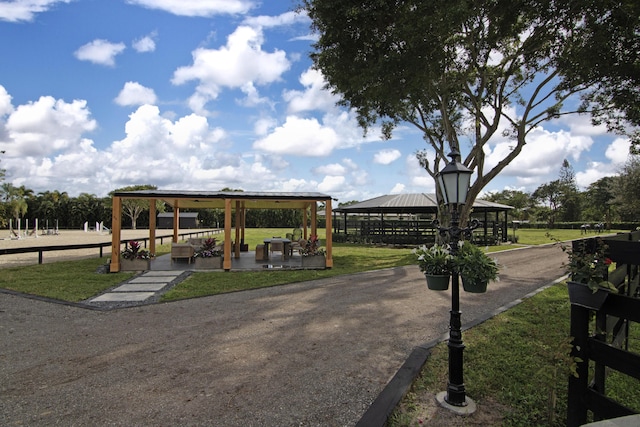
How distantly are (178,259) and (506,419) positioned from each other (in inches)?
477

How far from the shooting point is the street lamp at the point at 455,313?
2879 mm

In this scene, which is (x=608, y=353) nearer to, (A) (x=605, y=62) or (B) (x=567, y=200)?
(A) (x=605, y=62)

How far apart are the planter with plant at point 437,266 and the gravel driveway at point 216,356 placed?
3.51 ft

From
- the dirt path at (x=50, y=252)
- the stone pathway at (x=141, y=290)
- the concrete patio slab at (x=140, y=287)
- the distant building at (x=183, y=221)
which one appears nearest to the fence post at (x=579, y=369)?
the stone pathway at (x=141, y=290)

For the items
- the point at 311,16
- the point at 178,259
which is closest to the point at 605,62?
the point at 311,16

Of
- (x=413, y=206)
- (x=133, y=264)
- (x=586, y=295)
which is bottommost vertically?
(x=133, y=264)

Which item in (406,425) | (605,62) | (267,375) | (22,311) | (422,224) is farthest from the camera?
(422,224)

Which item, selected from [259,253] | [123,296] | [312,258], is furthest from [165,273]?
[312,258]

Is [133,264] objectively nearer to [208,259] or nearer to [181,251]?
[181,251]

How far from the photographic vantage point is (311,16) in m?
11.0

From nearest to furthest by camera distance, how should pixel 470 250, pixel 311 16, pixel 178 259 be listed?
pixel 470 250 → pixel 311 16 → pixel 178 259

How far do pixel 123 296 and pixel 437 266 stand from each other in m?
6.55

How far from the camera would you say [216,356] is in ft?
13.0

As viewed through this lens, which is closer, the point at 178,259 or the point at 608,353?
the point at 608,353
